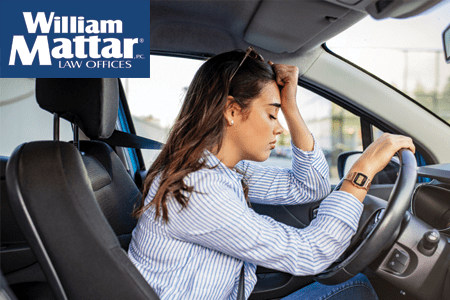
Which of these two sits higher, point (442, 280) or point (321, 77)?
point (321, 77)

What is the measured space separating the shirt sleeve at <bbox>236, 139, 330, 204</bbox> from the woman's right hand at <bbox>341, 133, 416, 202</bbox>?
0.28 meters

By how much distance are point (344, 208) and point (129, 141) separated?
1.02 meters

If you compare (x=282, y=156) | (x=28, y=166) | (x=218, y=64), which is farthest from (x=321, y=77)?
(x=28, y=166)

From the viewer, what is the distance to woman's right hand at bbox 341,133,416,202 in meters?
0.79

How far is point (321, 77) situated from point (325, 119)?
0.22 m

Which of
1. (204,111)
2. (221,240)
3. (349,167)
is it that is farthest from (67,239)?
(349,167)

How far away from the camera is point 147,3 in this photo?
119 centimetres

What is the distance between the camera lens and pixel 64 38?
1037mm

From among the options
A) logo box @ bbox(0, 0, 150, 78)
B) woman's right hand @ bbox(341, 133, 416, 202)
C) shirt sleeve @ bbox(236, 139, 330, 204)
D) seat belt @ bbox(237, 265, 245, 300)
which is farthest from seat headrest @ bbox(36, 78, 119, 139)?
woman's right hand @ bbox(341, 133, 416, 202)

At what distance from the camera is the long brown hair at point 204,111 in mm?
834

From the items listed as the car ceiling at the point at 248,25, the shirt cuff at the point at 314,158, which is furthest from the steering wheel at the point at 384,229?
the car ceiling at the point at 248,25

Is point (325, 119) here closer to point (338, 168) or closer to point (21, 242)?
point (338, 168)

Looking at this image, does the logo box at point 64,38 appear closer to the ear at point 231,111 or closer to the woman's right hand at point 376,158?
the ear at point 231,111

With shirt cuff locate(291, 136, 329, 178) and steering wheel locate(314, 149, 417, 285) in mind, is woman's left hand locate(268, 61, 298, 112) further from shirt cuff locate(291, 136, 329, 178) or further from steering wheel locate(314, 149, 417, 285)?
steering wheel locate(314, 149, 417, 285)
